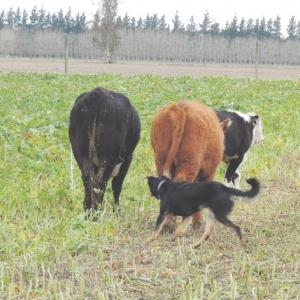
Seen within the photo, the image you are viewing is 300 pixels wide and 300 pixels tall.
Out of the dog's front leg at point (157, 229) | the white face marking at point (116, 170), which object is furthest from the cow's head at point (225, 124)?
the dog's front leg at point (157, 229)

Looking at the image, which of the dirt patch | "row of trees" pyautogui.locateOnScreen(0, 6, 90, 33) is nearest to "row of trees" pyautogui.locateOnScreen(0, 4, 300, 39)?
"row of trees" pyautogui.locateOnScreen(0, 6, 90, 33)

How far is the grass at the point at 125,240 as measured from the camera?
4.66m

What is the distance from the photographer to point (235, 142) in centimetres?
923

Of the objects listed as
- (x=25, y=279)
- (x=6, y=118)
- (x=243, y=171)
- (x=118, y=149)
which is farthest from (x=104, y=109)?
(x=6, y=118)

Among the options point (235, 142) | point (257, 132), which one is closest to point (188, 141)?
point (235, 142)

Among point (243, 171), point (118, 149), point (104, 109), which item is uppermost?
point (104, 109)

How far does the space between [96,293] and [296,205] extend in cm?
400

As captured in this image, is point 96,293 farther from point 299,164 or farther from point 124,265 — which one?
point 299,164

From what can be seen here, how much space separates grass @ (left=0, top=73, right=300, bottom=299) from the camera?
4.66 meters

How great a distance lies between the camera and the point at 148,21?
14125 centimetres

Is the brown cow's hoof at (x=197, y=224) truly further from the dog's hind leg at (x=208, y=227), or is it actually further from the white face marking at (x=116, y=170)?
the white face marking at (x=116, y=170)

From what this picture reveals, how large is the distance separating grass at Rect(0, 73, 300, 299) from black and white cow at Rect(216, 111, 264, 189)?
317mm

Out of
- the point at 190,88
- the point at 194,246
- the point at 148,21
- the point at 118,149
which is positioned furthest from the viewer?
the point at 148,21

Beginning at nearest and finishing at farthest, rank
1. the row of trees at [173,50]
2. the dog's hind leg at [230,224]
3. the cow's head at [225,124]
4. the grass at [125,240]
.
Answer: the grass at [125,240] → the dog's hind leg at [230,224] → the cow's head at [225,124] → the row of trees at [173,50]
